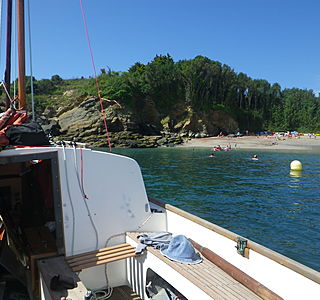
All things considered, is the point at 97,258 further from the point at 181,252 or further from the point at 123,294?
the point at 181,252

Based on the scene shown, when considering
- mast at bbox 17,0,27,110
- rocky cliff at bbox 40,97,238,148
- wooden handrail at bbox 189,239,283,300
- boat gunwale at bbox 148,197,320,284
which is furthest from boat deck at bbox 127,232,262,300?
rocky cliff at bbox 40,97,238,148

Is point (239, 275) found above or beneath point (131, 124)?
beneath

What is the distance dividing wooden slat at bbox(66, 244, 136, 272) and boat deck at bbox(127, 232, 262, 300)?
0.67 m

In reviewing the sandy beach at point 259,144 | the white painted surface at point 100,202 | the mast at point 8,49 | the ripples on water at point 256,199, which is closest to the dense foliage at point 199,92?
the sandy beach at point 259,144

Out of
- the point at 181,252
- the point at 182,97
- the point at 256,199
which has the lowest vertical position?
the point at 256,199

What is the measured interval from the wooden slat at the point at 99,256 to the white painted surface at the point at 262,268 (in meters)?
1.38

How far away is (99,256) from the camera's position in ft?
17.6

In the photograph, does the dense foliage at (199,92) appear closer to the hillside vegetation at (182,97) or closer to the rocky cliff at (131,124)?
the hillside vegetation at (182,97)

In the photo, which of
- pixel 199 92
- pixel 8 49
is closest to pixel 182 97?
pixel 199 92

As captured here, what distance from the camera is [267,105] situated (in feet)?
327

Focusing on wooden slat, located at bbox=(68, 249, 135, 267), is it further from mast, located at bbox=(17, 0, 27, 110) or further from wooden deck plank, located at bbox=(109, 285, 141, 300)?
mast, located at bbox=(17, 0, 27, 110)

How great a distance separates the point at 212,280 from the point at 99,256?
2.21m

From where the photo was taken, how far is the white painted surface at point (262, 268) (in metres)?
3.68

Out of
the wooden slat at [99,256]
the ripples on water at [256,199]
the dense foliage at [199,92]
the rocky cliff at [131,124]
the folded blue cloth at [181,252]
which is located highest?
the dense foliage at [199,92]
